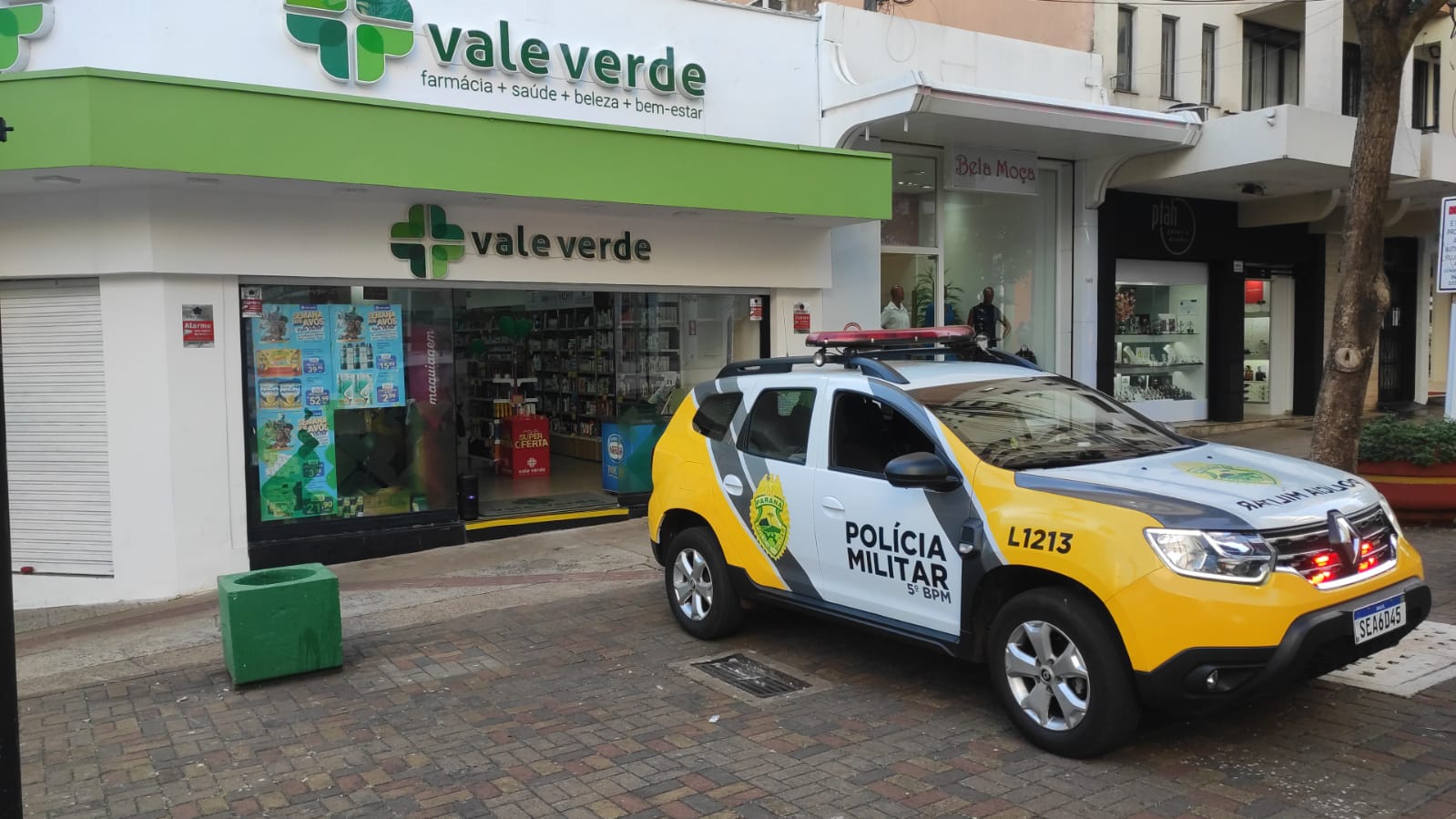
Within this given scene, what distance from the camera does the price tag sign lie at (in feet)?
30.8

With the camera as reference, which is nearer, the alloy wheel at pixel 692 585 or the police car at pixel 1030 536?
the police car at pixel 1030 536

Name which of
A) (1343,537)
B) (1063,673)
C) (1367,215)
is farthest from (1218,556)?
(1367,215)

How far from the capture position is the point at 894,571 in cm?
549

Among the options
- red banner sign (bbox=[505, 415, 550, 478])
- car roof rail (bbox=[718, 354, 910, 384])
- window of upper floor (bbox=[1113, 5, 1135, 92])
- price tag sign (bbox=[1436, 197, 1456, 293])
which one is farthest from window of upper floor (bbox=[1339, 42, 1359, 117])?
car roof rail (bbox=[718, 354, 910, 384])

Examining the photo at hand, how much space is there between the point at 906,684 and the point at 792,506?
1138 mm

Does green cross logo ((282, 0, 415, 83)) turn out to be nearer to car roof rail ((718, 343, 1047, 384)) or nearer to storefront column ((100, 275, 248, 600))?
storefront column ((100, 275, 248, 600))

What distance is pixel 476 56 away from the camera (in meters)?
10.1

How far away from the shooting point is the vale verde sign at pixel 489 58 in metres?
9.47

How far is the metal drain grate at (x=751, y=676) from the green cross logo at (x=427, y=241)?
5025 mm

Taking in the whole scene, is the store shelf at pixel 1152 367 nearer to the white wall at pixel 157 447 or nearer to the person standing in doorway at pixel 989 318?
the person standing in doorway at pixel 989 318

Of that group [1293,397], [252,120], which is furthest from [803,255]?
[1293,397]

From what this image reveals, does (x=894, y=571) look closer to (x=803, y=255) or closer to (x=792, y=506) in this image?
(x=792, y=506)

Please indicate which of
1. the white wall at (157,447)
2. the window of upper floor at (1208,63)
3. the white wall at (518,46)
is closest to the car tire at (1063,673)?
Result: the white wall at (518,46)

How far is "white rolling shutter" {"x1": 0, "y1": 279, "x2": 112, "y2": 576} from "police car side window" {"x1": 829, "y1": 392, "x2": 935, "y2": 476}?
626 centimetres
